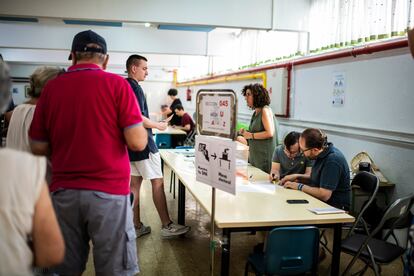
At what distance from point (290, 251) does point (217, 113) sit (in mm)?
857

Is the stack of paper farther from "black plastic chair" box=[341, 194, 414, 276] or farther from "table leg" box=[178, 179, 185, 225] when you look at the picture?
"table leg" box=[178, 179, 185, 225]

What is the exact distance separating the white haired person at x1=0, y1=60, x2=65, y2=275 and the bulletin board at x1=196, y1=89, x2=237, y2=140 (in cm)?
122

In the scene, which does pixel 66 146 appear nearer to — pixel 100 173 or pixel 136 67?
pixel 100 173

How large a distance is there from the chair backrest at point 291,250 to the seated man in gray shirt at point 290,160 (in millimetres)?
1083

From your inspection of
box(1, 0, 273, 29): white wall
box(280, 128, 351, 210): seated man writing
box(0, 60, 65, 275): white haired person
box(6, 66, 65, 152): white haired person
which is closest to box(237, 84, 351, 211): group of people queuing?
box(280, 128, 351, 210): seated man writing

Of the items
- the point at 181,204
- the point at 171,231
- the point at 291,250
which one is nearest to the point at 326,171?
the point at 291,250

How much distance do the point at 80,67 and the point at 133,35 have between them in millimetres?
5226

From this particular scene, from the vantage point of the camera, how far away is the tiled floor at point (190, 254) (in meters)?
3.00

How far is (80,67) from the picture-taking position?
172cm

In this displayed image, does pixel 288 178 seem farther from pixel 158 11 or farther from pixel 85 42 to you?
pixel 158 11

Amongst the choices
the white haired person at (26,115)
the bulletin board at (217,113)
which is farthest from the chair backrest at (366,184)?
the white haired person at (26,115)

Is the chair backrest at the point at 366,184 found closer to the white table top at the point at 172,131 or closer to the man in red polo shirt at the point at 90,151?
the man in red polo shirt at the point at 90,151

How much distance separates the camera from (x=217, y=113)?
7.47 ft

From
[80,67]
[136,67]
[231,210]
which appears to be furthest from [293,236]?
[136,67]
